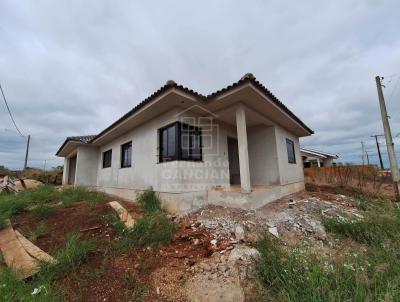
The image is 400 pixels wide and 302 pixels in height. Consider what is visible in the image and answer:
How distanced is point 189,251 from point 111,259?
1.37m

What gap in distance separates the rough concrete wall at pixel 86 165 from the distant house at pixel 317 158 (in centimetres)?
2262

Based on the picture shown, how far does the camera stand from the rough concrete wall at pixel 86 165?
10.9 m

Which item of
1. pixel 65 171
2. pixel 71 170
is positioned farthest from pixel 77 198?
pixel 71 170

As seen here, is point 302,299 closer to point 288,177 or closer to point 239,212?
point 239,212

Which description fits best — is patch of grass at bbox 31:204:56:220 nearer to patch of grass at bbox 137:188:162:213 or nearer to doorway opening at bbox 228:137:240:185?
patch of grass at bbox 137:188:162:213

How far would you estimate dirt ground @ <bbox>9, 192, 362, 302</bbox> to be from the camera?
2.37m

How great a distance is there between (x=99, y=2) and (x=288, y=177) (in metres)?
8.70

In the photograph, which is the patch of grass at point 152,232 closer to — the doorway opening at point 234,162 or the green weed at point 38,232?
the green weed at point 38,232

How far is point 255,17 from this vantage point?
5.43m

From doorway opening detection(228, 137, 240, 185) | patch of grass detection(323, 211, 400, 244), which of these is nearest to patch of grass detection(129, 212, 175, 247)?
patch of grass detection(323, 211, 400, 244)

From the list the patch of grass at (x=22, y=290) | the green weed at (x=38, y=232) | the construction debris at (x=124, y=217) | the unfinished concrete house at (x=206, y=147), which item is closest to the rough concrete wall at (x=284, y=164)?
the unfinished concrete house at (x=206, y=147)

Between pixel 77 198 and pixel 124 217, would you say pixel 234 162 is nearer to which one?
pixel 124 217

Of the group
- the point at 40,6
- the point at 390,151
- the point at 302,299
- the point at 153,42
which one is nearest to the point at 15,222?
the point at 40,6

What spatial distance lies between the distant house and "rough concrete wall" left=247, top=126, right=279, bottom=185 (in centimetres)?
1806
